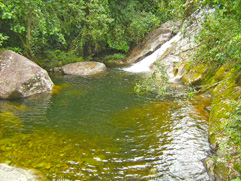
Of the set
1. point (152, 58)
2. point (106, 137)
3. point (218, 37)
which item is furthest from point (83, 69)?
point (218, 37)

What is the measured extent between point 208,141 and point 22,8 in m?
10.6

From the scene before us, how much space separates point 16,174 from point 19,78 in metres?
7.47

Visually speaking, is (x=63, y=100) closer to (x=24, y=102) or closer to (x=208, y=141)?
(x=24, y=102)

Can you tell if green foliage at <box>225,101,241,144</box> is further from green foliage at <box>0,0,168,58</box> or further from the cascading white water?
the cascading white water

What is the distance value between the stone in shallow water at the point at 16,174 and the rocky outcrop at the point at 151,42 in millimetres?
19396

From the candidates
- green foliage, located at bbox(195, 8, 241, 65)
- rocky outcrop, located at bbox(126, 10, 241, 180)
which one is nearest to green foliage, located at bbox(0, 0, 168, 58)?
rocky outcrop, located at bbox(126, 10, 241, 180)

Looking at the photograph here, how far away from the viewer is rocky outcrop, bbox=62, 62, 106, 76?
1742 cm

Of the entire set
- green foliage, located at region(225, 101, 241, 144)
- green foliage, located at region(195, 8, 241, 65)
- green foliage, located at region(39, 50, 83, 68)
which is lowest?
green foliage, located at region(39, 50, 83, 68)

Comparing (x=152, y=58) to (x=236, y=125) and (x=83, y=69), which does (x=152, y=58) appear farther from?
(x=236, y=125)

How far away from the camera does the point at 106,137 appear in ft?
22.1

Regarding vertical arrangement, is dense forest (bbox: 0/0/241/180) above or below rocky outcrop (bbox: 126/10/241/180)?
above

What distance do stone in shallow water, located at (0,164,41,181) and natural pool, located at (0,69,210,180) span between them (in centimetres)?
22

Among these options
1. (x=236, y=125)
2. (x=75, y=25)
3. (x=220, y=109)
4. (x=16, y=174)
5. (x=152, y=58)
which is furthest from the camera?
(x=152, y=58)

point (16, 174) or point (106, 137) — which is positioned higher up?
point (16, 174)
